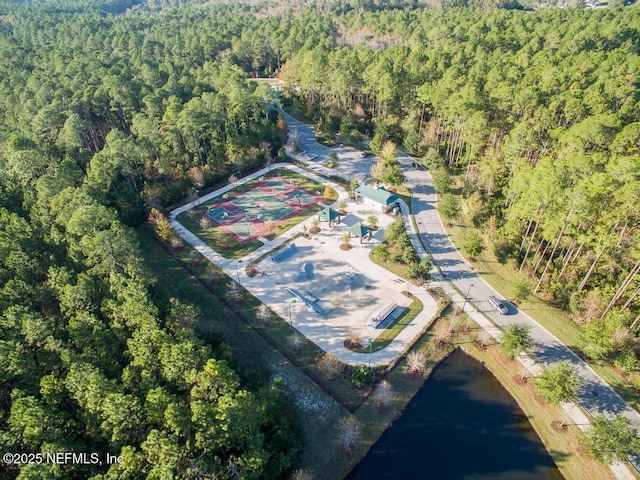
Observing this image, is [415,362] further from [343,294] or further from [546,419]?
[343,294]

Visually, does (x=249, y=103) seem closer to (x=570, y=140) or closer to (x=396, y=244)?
(x=396, y=244)

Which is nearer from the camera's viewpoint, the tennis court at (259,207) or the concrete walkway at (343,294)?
the concrete walkway at (343,294)

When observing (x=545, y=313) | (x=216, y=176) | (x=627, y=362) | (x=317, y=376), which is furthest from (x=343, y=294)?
(x=216, y=176)

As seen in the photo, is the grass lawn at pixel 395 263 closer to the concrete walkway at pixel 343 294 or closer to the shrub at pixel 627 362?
the concrete walkway at pixel 343 294

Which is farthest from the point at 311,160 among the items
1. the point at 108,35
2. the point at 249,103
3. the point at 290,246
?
the point at 108,35

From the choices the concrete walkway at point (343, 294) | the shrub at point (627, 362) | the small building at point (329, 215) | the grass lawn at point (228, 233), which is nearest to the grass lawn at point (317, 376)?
the concrete walkway at point (343, 294)

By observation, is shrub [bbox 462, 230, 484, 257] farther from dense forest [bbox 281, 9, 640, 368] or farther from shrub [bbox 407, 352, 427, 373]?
shrub [bbox 407, 352, 427, 373]
